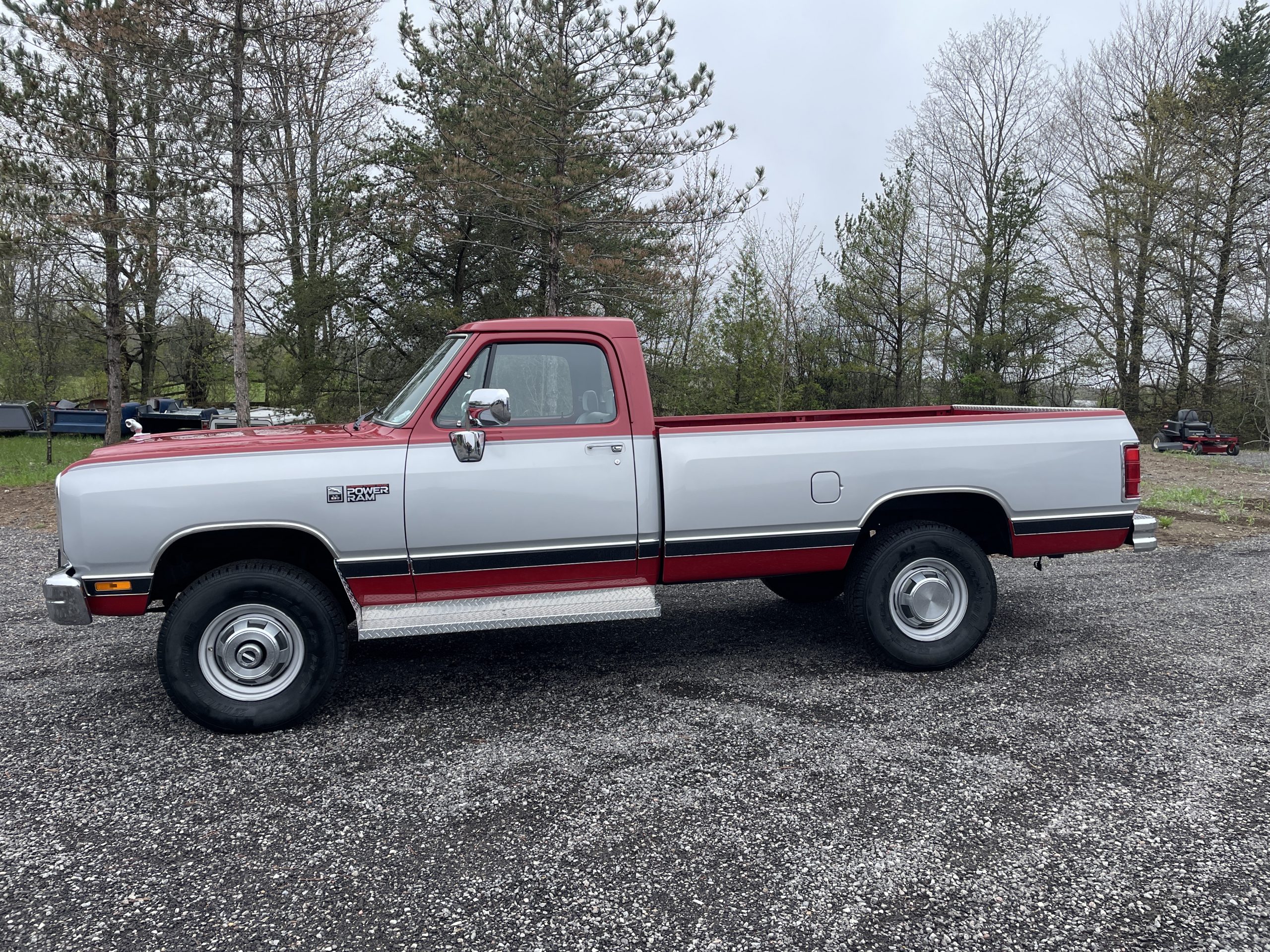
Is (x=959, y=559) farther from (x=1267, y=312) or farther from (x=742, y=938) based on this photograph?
(x=1267, y=312)

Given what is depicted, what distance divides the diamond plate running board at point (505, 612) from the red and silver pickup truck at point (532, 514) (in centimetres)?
2

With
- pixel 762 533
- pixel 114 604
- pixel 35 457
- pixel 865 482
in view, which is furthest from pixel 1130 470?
A: pixel 35 457

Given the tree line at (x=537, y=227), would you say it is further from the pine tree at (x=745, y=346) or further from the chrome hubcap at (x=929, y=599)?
the chrome hubcap at (x=929, y=599)

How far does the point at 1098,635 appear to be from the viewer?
5.73m

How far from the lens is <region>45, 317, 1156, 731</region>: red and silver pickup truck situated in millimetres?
4039

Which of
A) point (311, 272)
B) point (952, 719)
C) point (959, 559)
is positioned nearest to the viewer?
point (952, 719)

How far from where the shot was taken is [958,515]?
5.28 m

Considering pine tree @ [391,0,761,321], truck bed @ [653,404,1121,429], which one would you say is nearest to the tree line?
pine tree @ [391,0,761,321]

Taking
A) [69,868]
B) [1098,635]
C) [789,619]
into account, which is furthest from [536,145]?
[69,868]

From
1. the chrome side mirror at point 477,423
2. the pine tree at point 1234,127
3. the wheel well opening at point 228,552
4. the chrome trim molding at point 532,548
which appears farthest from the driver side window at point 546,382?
the pine tree at point 1234,127

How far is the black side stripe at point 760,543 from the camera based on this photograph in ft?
15.2

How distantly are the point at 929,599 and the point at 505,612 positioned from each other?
249cm

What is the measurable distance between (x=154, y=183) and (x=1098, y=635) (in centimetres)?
1779

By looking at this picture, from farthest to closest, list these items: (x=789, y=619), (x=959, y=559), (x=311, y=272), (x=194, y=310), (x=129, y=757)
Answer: (x=194, y=310)
(x=311, y=272)
(x=789, y=619)
(x=959, y=559)
(x=129, y=757)
